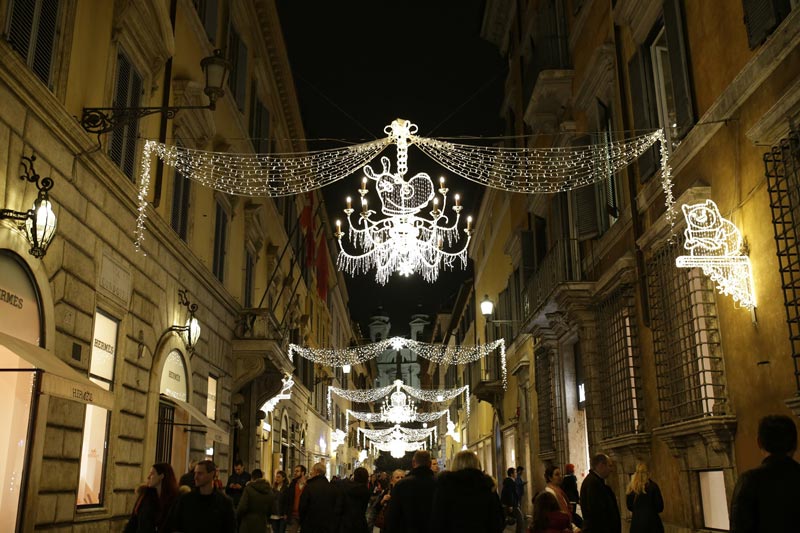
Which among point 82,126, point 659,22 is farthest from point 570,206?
point 82,126

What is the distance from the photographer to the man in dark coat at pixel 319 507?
9.55 m

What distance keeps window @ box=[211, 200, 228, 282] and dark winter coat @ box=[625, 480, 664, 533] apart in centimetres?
1088

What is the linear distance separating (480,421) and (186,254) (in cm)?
2483

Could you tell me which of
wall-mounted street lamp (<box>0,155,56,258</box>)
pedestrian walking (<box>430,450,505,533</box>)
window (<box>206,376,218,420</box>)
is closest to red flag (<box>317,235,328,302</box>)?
window (<box>206,376,218,420</box>)

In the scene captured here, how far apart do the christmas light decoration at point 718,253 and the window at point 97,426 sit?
23.5 feet

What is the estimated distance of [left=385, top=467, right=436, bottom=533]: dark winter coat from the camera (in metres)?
6.27

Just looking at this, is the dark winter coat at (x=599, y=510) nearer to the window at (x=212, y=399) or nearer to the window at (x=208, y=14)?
the window at (x=212, y=399)

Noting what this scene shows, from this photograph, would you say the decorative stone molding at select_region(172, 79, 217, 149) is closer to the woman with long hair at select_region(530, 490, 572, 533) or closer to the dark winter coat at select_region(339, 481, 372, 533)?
the dark winter coat at select_region(339, 481, 372, 533)

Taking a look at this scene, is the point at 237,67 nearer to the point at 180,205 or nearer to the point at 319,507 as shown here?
the point at 180,205

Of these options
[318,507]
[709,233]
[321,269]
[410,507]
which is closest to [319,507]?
[318,507]

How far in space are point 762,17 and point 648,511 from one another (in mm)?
5095

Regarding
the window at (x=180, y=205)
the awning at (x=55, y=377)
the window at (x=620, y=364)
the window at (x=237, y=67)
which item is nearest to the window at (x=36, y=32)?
the awning at (x=55, y=377)

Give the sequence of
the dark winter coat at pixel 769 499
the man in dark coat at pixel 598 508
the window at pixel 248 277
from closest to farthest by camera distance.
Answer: the dark winter coat at pixel 769 499
the man in dark coat at pixel 598 508
the window at pixel 248 277

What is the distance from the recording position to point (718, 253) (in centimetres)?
873
